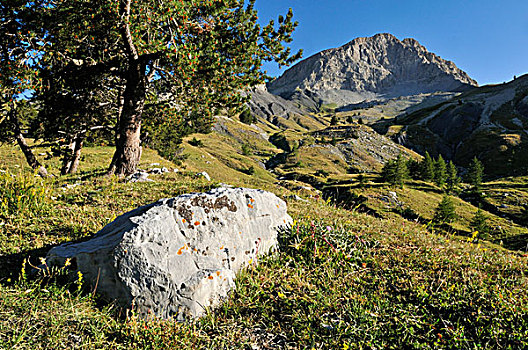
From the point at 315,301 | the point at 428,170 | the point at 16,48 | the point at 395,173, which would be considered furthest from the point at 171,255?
the point at 428,170

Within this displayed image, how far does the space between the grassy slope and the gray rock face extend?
30 centimetres

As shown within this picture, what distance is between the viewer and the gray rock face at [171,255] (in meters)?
4.21

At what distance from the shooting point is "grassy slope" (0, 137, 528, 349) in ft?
12.1

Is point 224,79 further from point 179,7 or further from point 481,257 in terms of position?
point 481,257

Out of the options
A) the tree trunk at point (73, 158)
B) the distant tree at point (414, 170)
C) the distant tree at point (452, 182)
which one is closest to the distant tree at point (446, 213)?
the distant tree at point (452, 182)

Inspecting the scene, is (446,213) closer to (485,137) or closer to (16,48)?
(16,48)

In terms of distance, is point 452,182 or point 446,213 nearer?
point 446,213

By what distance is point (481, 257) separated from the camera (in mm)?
6746

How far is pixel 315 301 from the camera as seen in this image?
15.2 ft

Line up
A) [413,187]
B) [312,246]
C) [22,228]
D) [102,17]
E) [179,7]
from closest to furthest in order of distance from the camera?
[22,228]
[312,246]
[179,7]
[102,17]
[413,187]

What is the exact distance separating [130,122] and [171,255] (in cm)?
1092

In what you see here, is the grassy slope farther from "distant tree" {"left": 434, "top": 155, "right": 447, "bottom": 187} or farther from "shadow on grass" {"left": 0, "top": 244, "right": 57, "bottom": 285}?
"distant tree" {"left": 434, "top": 155, "right": 447, "bottom": 187}

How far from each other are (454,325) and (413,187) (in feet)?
335

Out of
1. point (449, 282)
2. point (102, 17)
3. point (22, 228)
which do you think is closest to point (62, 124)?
point (102, 17)
